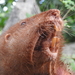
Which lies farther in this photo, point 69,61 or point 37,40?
point 69,61

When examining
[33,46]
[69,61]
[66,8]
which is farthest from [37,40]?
[66,8]

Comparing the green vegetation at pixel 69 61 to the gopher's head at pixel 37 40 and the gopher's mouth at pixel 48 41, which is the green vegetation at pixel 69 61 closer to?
the gopher's head at pixel 37 40

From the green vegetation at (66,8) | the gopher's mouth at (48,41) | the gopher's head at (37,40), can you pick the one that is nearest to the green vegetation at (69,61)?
the green vegetation at (66,8)

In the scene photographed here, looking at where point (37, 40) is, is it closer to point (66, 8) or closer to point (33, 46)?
point (33, 46)

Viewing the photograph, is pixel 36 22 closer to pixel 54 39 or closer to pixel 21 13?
pixel 54 39

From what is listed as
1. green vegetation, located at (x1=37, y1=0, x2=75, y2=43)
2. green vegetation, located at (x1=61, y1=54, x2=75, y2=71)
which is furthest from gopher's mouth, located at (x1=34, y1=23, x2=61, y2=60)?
green vegetation, located at (x1=61, y1=54, x2=75, y2=71)

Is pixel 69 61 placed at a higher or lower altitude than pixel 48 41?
lower

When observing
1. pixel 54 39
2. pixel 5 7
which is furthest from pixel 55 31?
pixel 5 7
